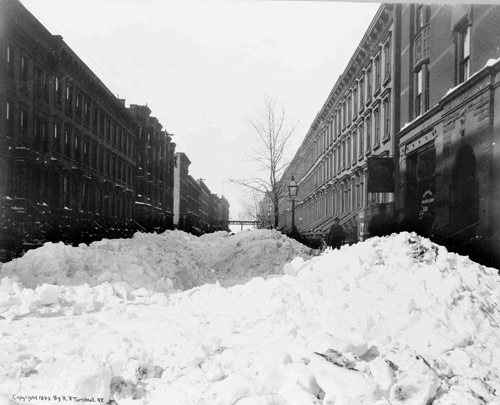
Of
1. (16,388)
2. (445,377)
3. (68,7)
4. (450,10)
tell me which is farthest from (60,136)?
(445,377)

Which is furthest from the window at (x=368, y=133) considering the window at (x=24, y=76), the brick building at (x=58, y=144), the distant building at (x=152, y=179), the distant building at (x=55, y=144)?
the window at (x=24, y=76)

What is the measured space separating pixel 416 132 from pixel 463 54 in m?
1.28

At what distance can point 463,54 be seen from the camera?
18.8ft

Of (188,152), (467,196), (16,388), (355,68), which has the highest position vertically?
(355,68)

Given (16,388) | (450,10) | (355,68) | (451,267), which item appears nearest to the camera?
(16,388)

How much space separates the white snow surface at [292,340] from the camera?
10.5 ft

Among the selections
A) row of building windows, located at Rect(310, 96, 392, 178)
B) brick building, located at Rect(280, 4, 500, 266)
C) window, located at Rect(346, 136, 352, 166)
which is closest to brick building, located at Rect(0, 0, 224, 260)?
row of building windows, located at Rect(310, 96, 392, 178)

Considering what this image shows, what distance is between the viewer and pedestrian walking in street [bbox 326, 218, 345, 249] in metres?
6.08

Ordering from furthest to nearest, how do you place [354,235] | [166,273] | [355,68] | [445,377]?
[166,273], [354,235], [355,68], [445,377]

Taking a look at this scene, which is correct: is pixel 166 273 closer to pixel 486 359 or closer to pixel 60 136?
pixel 60 136

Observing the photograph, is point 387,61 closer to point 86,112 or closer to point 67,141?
point 86,112

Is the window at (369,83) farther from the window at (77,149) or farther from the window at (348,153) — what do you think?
the window at (77,149)

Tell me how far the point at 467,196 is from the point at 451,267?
2.77 ft

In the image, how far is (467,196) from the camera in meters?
4.64
